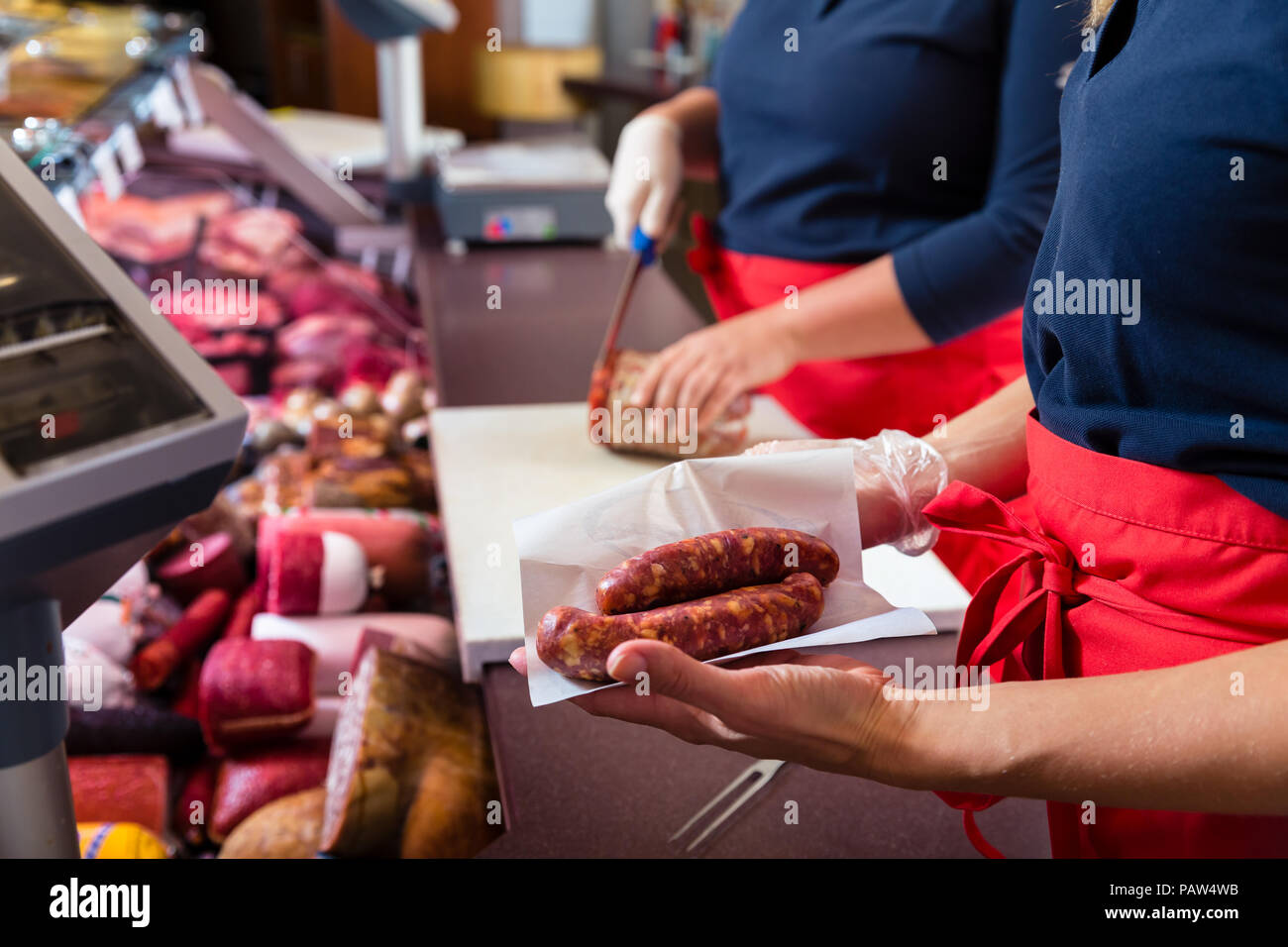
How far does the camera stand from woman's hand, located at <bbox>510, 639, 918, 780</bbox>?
0.70m

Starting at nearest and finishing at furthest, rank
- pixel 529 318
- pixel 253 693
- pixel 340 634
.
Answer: pixel 253 693 < pixel 340 634 < pixel 529 318

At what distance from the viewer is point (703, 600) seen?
2.79 ft

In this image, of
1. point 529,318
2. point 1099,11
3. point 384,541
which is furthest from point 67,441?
point 529,318

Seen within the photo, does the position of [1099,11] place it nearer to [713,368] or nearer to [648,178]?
[713,368]

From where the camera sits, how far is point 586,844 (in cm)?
103

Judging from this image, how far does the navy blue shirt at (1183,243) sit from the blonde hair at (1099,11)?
40mm

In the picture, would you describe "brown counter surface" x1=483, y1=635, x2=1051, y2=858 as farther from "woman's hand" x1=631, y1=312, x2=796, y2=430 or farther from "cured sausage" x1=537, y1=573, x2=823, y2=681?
"woman's hand" x1=631, y1=312, x2=796, y2=430

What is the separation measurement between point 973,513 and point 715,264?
3.43 ft

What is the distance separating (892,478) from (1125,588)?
268mm

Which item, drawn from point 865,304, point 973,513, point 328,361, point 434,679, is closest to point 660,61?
point 328,361

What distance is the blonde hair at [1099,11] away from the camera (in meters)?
0.88

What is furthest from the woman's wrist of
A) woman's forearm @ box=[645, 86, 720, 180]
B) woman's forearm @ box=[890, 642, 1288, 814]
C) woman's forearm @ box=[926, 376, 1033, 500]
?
woman's forearm @ box=[645, 86, 720, 180]

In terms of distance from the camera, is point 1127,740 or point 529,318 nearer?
point 1127,740
